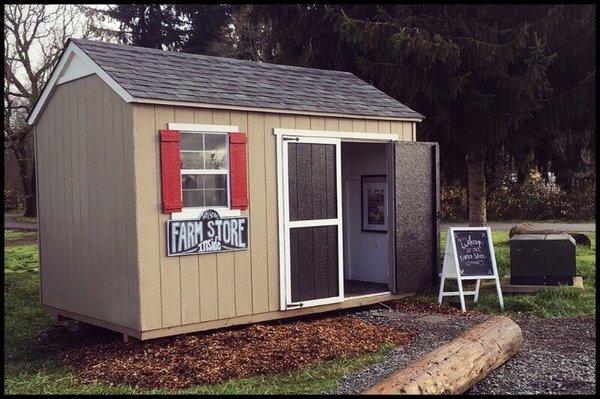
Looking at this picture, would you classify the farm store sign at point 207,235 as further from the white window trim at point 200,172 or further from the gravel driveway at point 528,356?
the gravel driveway at point 528,356

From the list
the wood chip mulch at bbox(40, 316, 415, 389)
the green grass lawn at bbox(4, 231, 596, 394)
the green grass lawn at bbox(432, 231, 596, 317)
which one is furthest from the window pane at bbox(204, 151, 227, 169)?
the green grass lawn at bbox(432, 231, 596, 317)

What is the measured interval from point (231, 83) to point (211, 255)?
2306 millimetres

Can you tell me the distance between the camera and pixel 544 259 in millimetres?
10703

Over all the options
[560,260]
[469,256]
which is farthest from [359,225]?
[560,260]

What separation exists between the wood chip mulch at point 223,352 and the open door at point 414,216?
65.7 inches

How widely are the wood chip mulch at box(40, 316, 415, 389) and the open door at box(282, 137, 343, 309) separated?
1.82ft

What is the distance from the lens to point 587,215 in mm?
25234

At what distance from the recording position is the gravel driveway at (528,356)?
6113 mm

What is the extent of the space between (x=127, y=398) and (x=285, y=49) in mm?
10726

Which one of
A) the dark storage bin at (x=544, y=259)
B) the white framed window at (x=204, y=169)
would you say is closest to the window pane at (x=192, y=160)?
the white framed window at (x=204, y=169)

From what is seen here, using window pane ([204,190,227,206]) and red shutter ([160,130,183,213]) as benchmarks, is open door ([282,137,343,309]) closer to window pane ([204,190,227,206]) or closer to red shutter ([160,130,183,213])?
window pane ([204,190,227,206])

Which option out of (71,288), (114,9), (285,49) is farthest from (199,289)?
(114,9)

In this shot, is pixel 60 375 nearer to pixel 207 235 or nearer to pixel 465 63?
pixel 207 235

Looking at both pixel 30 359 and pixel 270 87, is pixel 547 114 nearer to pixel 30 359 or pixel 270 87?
pixel 270 87
